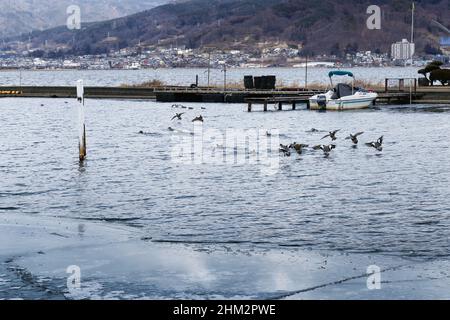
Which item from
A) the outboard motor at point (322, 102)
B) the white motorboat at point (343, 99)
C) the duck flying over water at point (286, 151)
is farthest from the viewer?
the outboard motor at point (322, 102)

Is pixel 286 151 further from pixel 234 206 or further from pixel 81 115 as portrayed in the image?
pixel 234 206

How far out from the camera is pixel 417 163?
4744cm

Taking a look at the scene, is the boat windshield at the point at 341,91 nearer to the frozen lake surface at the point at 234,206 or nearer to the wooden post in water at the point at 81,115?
the frozen lake surface at the point at 234,206

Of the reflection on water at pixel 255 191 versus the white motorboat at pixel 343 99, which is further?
the white motorboat at pixel 343 99

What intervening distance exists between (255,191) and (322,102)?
58.0 m

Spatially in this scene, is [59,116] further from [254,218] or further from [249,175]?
[254,218]

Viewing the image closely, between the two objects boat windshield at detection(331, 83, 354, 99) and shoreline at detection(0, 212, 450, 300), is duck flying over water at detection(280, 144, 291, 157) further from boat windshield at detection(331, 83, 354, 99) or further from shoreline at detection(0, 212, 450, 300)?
boat windshield at detection(331, 83, 354, 99)

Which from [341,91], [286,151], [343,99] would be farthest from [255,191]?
[341,91]

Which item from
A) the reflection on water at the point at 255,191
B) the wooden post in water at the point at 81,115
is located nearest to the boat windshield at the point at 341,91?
the reflection on water at the point at 255,191

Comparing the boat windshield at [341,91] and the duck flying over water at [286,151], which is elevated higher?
the boat windshield at [341,91]

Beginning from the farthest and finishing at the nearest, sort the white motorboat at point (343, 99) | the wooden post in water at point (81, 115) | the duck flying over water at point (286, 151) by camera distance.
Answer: the white motorboat at point (343, 99), the duck flying over water at point (286, 151), the wooden post in water at point (81, 115)

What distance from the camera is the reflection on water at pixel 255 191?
26.1 meters
